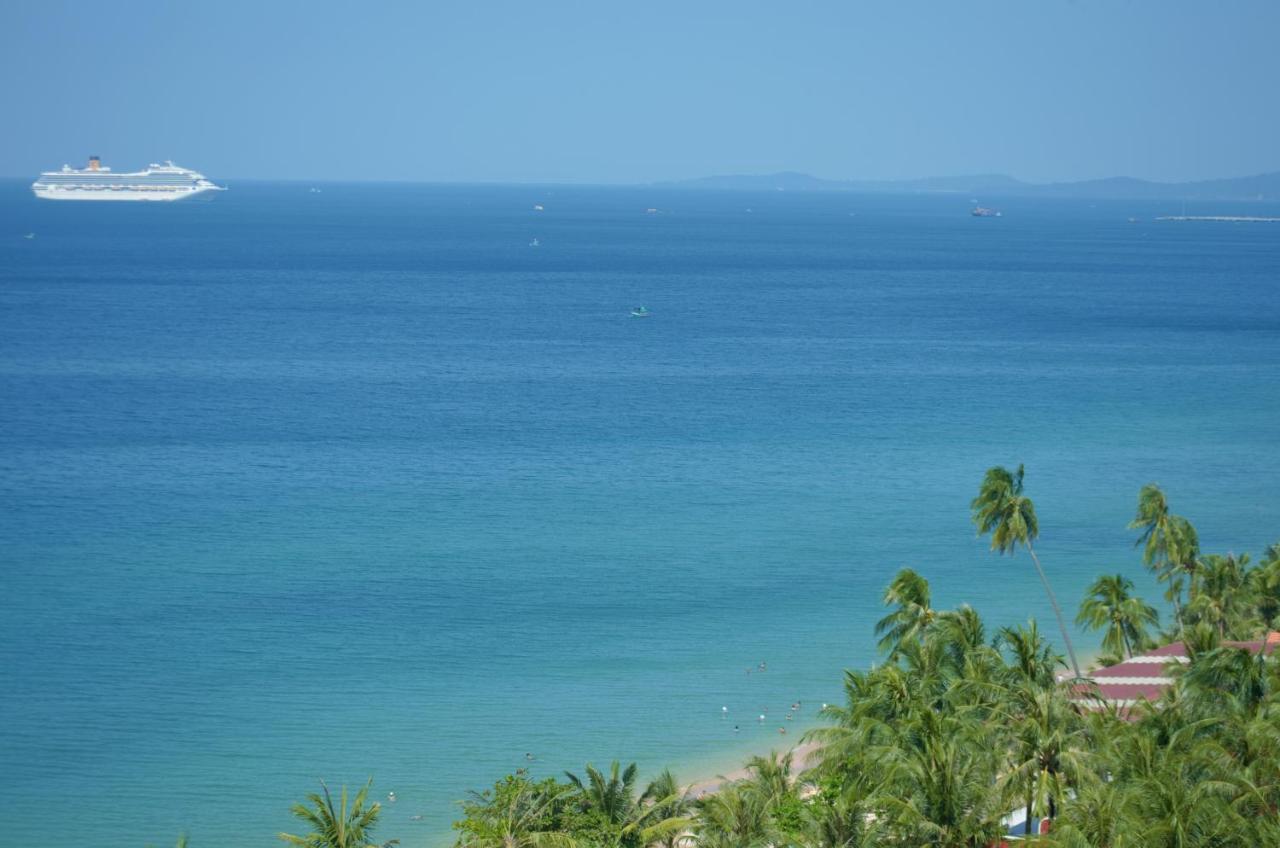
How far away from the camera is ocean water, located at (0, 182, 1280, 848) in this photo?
41.0m

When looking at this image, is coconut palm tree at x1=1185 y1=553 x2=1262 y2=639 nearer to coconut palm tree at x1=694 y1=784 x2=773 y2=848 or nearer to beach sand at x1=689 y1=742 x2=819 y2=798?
beach sand at x1=689 y1=742 x2=819 y2=798

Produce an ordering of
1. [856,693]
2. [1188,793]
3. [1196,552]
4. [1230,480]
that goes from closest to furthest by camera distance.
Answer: [1188,793] → [856,693] → [1196,552] → [1230,480]

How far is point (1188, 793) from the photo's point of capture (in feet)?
74.7

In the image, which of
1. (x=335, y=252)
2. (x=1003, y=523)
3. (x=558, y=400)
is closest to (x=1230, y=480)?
(x=1003, y=523)

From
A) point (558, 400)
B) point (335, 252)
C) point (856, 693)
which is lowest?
point (856, 693)

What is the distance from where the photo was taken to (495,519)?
61.2 metres

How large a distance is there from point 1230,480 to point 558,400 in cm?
3737

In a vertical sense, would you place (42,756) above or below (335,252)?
below

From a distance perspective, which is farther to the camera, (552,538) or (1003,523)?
(552,538)

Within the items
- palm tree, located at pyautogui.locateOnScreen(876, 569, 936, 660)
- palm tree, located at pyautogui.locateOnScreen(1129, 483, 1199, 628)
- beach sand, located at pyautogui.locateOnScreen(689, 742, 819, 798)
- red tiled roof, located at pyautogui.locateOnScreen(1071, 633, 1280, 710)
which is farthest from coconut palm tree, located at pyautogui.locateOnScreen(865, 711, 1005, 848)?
palm tree, located at pyautogui.locateOnScreen(1129, 483, 1199, 628)

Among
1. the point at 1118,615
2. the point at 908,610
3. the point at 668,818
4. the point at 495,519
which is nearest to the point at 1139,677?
the point at 1118,615

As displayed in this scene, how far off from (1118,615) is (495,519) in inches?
1110

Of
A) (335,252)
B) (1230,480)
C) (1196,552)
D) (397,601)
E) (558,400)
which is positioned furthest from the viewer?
(335,252)

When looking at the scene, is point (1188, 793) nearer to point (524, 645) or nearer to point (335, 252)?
point (524, 645)
